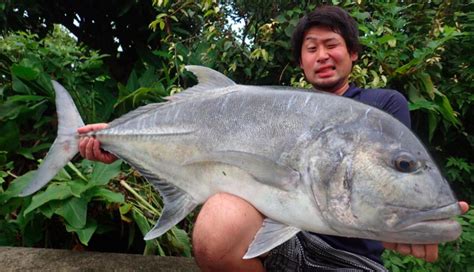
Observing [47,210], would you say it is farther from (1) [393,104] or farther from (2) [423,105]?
(2) [423,105]

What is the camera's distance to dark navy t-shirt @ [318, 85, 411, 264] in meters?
2.08

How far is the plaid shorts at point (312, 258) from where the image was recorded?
6.63 ft

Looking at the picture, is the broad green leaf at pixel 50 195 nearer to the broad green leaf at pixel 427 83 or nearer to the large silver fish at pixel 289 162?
the large silver fish at pixel 289 162

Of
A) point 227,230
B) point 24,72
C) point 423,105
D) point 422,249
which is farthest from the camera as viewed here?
point 24,72

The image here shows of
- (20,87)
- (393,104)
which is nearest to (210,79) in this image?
(393,104)

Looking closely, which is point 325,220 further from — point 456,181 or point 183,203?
point 456,181

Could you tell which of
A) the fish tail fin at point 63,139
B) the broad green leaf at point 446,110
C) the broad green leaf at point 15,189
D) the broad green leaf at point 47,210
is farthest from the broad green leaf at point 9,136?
the broad green leaf at point 446,110

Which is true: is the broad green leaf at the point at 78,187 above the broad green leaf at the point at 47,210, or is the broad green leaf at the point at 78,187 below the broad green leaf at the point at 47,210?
above

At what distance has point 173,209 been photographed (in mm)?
1976

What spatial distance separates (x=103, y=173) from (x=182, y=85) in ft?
4.74

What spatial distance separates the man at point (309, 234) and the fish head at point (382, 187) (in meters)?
0.16

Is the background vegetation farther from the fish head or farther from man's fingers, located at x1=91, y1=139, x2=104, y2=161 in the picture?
the fish head

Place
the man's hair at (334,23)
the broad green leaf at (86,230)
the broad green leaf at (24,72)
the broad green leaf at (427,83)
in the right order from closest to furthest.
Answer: the man's hair at (334,23) < the broad green leaf at (86,230) < the broad green leaf at (427,83) < the broad green leaf at (24,72)

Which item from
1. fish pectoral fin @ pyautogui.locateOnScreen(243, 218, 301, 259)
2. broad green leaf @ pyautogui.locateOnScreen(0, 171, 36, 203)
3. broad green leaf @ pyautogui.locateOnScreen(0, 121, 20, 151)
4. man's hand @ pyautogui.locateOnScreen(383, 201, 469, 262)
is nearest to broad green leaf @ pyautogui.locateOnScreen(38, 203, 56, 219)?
broad green leaf @ pyautogui.locateOnScreen(0, 171, 36, 203)
